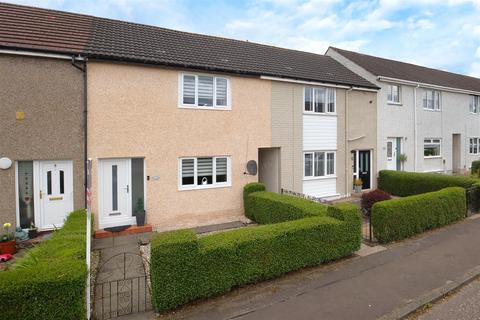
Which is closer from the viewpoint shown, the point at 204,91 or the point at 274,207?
the point at 274,207

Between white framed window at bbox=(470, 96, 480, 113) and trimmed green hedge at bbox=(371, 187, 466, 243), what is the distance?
15.9 meters

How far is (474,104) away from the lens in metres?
21.8

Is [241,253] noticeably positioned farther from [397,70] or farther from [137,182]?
[397,70]

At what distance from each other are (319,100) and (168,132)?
289 inches

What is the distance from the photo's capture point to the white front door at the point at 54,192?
836 centimetres

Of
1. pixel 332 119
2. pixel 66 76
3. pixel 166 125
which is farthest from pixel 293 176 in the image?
pixel 66 76

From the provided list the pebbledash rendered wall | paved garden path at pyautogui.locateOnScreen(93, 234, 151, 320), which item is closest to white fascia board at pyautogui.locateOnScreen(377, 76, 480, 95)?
the pebbledash rendered wall

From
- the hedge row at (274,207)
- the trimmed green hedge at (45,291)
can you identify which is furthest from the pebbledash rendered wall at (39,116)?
the hedge row at (274,207)

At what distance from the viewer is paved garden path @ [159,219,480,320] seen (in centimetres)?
470

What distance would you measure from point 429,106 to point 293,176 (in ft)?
40.6

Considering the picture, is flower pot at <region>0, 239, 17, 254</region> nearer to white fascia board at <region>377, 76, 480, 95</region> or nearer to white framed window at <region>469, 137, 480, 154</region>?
white fascia board at <region>377, 76, 480, 95</region>

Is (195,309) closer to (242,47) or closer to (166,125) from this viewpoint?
(166,125)

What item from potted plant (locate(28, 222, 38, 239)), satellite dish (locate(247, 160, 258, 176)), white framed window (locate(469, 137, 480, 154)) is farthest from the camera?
white framed window (locate(469, 137, 480, 154))

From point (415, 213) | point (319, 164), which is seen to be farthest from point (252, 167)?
point (415, 213)
